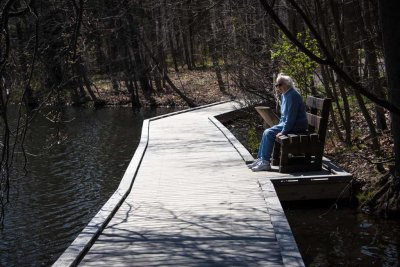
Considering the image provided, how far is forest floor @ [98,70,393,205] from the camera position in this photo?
9477 mm

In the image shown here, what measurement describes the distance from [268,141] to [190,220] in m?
3.01

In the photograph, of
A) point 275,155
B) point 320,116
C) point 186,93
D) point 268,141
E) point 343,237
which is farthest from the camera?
point 186,93

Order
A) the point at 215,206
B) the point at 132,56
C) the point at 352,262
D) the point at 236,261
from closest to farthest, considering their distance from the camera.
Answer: the point at 236,261 → the point at 352,262 → the point at 215,206 → the point at 132,56

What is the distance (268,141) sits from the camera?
956 cm

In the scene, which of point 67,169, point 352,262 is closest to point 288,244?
point 352,262

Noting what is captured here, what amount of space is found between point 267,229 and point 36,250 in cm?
383

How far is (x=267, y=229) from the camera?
6410mm

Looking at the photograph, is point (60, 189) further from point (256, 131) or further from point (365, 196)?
point (256, 131)

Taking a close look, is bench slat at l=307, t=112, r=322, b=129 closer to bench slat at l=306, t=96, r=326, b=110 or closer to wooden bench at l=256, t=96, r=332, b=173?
wooden bench at l=256, t=96, r=332, b=173

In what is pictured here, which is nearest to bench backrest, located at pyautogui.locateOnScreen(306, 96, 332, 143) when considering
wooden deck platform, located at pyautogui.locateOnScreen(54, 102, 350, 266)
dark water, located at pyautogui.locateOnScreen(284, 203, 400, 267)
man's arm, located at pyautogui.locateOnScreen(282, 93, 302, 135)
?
man's arm, located at pyautogui.locateOnScreen(282, 93, 302, 135)

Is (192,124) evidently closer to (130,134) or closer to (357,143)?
(130,134)

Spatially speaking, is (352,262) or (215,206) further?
(215,206)

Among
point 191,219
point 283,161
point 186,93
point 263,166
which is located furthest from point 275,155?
point 186,93

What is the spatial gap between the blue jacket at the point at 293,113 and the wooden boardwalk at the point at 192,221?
30.8 inches
